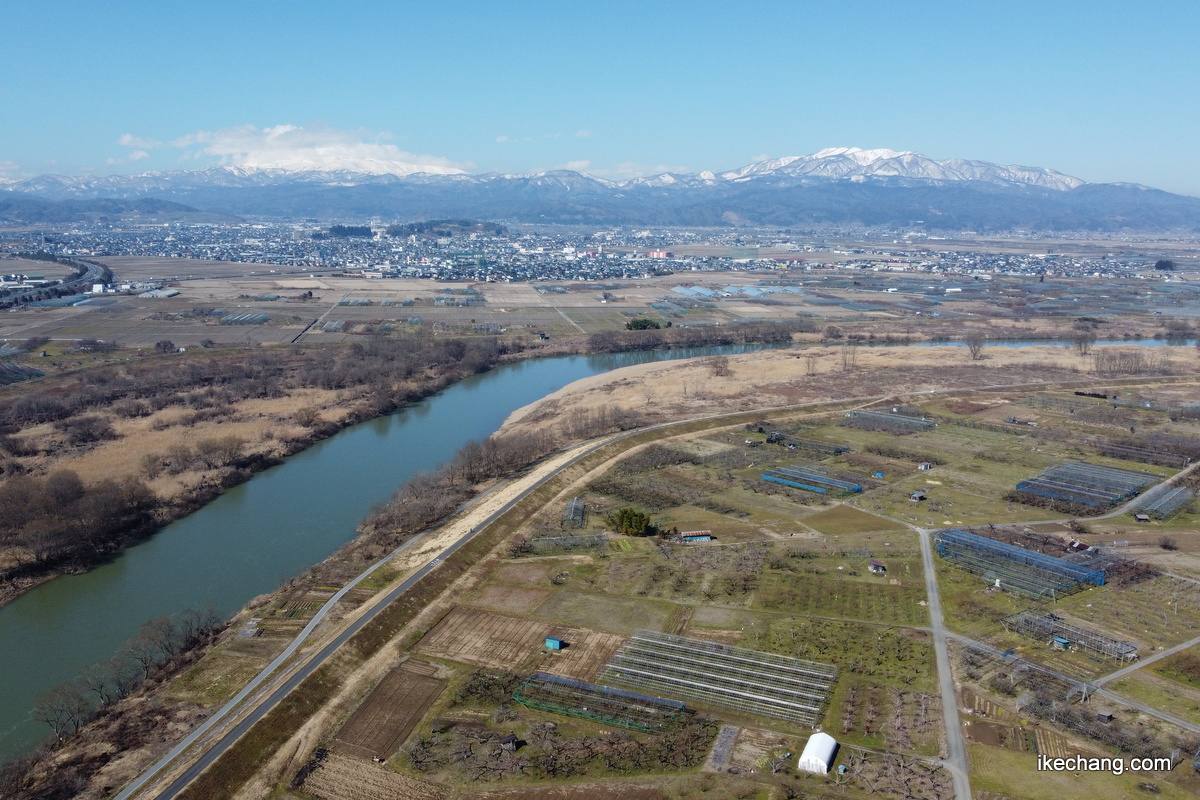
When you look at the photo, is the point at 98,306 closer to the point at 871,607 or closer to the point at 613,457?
the point at 613,457

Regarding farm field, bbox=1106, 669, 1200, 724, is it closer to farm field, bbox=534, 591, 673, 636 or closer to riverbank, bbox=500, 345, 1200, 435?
farm field, bbox=534, 591, 673, 636

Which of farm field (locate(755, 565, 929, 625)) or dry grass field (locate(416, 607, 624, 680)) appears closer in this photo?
dry grass field (locate(416, 607, 624, 680))

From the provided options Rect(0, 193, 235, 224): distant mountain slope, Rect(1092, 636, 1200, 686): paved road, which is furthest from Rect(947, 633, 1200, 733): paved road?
Rect(0, 193, 235, 224): distant mountain slope

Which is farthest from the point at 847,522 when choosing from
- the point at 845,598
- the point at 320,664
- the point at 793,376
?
the point at 793,376

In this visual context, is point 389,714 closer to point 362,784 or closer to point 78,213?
point 362,784

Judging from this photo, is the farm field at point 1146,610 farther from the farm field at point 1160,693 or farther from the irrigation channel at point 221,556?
the irrigation channel at point 221,556
